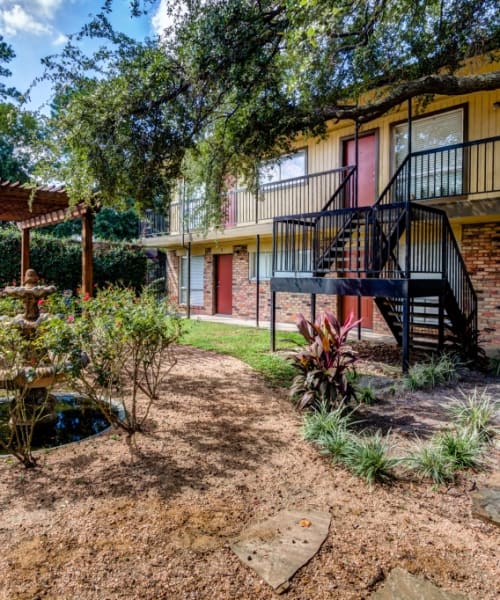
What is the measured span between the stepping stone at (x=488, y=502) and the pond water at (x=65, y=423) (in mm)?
3314

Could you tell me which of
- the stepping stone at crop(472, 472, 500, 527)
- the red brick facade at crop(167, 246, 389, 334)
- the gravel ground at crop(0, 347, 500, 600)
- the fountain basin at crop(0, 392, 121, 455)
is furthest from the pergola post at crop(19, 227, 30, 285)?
the stepping stone at crop(472, 472, 500, 527)

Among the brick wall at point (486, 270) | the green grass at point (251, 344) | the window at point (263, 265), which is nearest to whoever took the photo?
the green grass at point (251, 344)

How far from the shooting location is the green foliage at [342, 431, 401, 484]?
315cm

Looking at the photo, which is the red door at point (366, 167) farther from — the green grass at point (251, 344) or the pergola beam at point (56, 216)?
the pergola beam at point (56, 216)

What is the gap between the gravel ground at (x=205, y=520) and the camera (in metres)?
2.06

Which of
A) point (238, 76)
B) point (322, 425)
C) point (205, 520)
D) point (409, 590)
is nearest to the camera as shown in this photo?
point (409, 590)

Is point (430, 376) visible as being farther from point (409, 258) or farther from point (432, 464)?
point (432, 464)

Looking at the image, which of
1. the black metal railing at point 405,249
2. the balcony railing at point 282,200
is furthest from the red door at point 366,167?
the black metal railing at point 405,249

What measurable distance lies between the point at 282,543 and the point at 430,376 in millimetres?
4357

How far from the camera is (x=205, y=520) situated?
260 centimetres

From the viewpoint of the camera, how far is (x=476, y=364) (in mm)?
7109

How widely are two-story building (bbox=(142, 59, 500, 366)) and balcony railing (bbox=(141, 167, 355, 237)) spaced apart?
36 millimetres

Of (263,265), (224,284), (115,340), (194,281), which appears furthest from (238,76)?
(194,281)

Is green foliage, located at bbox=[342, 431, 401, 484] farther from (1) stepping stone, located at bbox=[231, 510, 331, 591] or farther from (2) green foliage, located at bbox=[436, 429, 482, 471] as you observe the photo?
(1) stepping stone, located at bbox=[231, 510, 331, 591]
